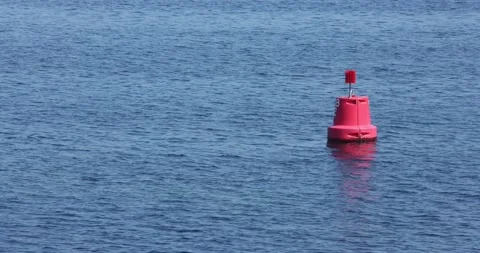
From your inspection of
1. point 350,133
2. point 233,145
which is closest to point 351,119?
point 350,133

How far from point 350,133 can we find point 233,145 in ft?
9.94

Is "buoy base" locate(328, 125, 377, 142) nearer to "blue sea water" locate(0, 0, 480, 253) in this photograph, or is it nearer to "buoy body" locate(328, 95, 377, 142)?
"buoy body" locate(328, 95, 377, 142)

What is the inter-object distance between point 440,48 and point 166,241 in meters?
36.9

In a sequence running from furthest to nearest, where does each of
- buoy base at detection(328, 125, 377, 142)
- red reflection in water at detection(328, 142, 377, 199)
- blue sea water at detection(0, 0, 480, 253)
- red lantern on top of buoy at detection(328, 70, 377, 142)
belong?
1. buoy base at detection(328, 125, 377, 142)
2. red lantern on top of buoy at detection(328, 70, 377, 142)
3. red reflection in water at detection(328, 142, 377, 199)
4. blue sea water at detection(0, 0, 480, 253)

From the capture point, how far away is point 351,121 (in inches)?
1410

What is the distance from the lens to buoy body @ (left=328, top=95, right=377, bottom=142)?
116 feet

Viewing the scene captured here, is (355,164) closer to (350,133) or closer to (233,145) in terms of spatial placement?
(350,133)

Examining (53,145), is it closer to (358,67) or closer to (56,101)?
(56,101)

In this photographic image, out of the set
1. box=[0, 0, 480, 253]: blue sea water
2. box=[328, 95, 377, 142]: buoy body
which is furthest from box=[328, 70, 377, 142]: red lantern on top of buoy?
box=[0, 0, 480, 253]: blue sea water

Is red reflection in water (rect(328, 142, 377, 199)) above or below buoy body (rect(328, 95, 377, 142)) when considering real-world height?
below

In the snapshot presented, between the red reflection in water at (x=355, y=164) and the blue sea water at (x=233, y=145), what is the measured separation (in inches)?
2.9

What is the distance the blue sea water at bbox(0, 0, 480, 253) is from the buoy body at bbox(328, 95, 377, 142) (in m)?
0.38

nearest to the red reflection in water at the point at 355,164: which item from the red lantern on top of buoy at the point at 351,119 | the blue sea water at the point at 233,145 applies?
the blue sea water at the point at 233,145

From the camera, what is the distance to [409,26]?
7381cm
